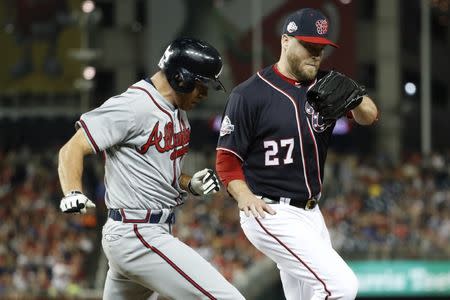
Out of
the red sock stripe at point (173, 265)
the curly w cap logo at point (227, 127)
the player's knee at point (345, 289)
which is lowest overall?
the player's knee at point (345, 289)

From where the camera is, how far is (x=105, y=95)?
23.7 meters

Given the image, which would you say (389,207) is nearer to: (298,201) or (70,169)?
(298,201)

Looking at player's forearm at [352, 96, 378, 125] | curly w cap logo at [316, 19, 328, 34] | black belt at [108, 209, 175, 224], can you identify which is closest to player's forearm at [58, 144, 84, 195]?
black belt at [108, 209, 175, 224]

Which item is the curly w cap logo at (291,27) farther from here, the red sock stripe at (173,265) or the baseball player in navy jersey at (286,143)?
the red sock stripe at (173,265)

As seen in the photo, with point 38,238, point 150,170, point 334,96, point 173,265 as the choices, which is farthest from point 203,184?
point 38,238

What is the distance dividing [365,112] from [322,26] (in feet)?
1.63

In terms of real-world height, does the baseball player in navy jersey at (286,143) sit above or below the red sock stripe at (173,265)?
above

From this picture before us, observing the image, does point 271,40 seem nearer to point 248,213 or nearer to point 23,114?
point 23,114

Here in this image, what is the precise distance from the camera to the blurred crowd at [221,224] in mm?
13500

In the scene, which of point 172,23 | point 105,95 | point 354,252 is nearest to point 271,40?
point 172,23

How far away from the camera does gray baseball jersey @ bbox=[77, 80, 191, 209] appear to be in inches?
159

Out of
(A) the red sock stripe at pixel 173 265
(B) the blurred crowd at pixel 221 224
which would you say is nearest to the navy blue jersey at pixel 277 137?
(A) the red sock stripe at pixel 173 265

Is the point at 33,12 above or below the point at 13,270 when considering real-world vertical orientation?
above

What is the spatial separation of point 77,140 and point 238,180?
904 millimetres
